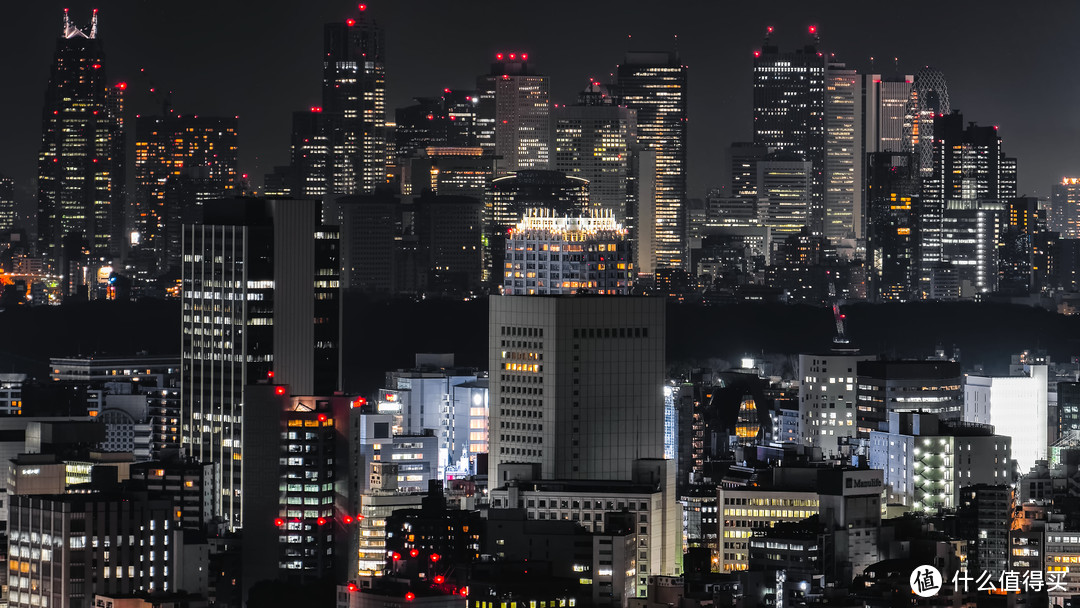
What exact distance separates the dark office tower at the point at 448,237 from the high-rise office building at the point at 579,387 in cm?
7157

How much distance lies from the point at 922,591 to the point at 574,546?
706 centimetres

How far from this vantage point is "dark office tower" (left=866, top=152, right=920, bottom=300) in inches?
5384

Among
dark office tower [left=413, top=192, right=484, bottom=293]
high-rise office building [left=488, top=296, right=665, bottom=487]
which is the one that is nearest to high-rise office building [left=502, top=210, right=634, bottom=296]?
high-rise office building [left=488, top=296, right=665, bottom=487]

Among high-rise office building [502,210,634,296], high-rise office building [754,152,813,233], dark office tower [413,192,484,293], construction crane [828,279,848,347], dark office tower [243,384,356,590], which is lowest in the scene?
dark office tower [243,384,356,590]

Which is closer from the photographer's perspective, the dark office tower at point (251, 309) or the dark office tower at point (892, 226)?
the dark office tower at point (251, 309)

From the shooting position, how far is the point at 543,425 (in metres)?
50.8

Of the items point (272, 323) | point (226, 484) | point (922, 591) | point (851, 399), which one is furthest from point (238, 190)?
point (922, 591)

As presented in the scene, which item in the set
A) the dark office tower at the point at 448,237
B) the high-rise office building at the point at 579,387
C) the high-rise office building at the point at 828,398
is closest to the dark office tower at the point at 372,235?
the dark office tower at the point at 448,237

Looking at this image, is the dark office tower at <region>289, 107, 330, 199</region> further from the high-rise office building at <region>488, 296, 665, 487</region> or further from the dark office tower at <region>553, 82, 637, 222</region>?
the high-rise office building at <region>488, 296, 665, 487</region>

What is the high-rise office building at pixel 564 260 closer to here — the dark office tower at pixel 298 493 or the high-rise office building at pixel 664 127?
the dark office tower at pixel 298 493

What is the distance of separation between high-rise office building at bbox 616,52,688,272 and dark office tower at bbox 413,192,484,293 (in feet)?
62.1

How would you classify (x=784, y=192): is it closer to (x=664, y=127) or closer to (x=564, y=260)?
(x=664, y=127)

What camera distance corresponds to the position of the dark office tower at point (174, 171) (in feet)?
389

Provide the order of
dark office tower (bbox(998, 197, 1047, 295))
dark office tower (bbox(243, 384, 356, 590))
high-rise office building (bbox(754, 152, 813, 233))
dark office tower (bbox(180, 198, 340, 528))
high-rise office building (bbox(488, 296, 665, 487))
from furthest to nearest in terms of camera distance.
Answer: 1. high-rise office building (bbox(754, 152, 813, 233))
2. dark office tower (bbox(998, 197, 1047, 295))
3. dark office tower (bbox(180, 198, 340, 528))
4. high-rise office building (bbox(488, 296, 665, 487))
5. dark office tower (bbox(243, 384, 356, 590))
